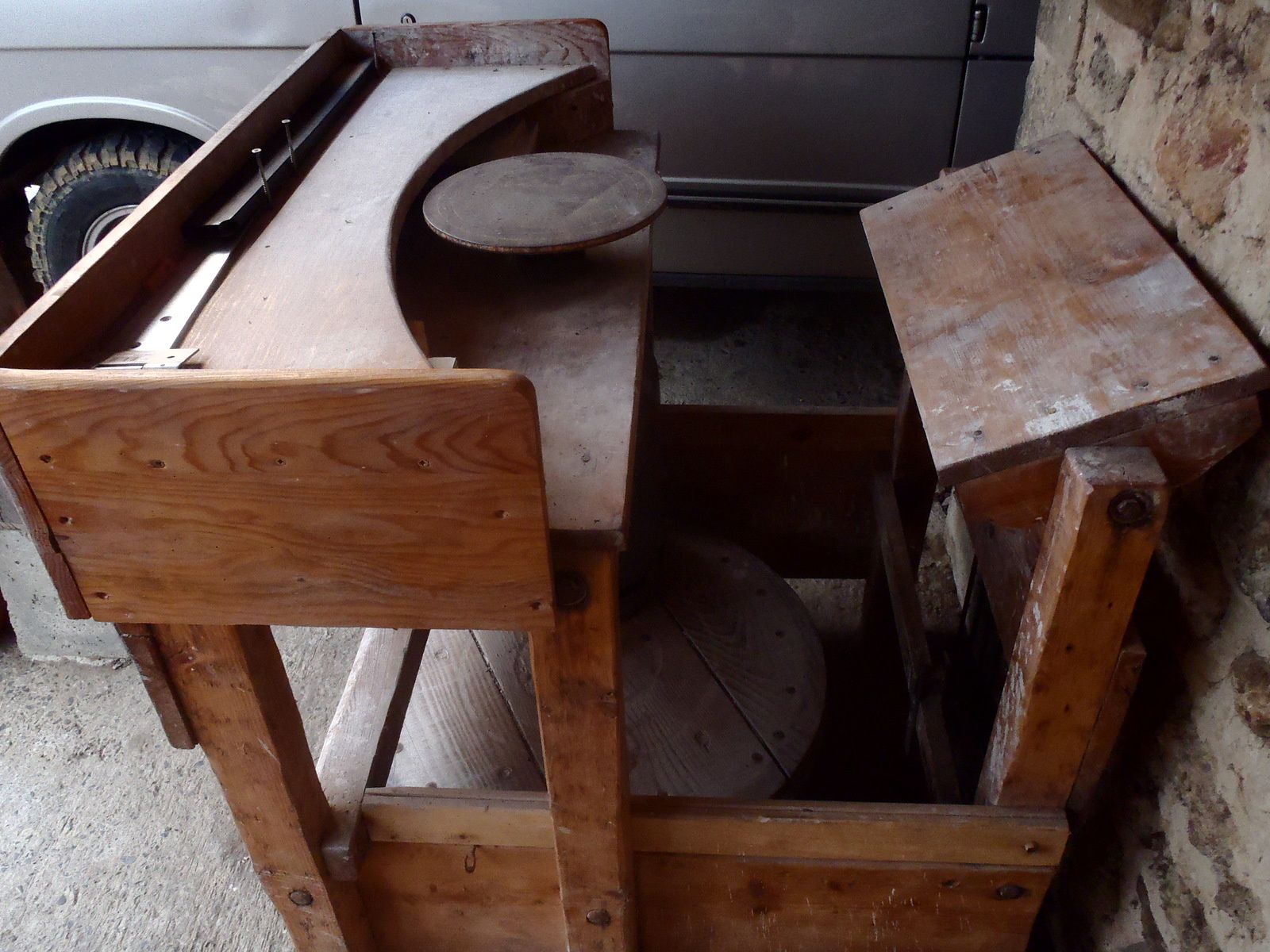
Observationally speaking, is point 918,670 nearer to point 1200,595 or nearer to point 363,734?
point 1200,595

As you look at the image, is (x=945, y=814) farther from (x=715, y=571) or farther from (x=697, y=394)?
(x=697, y=394)

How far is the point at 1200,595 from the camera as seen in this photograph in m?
1.32

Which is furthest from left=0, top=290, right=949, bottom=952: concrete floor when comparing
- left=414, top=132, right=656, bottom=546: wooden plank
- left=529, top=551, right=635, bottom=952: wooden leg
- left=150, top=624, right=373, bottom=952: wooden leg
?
left=414, top=132, right=656, bottom=546: wooden plank

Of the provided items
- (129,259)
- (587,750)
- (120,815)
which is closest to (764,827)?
(587,750)

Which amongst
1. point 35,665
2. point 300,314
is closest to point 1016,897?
point 300,314

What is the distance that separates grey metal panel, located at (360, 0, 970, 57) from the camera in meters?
2.97

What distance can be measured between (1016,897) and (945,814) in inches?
9.7

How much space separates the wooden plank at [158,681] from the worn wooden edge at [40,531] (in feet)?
0.26

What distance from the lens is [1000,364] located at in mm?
1278

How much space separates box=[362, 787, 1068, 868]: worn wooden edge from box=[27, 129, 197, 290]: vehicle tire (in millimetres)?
2680

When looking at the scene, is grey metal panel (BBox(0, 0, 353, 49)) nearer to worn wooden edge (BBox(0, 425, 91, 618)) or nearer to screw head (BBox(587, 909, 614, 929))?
worn wooden edge (BBox(0, 425, 91, 618))

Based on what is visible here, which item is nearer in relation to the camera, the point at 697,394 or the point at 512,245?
the point at 512,245

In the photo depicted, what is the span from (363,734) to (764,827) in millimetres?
729

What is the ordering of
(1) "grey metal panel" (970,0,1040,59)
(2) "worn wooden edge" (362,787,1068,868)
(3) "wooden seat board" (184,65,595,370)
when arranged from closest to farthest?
(3) "wooden seat board" (184,65,595,370) < (2) "worn wooden edge" (362,787,1068,868) < (1) "grey metal panel" (970,0,1040,59)
